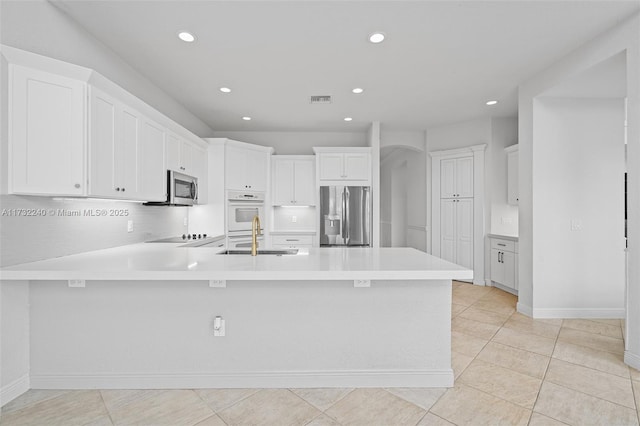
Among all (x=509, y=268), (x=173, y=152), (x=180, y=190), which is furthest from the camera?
(x=509, y=268)

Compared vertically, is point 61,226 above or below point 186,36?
below

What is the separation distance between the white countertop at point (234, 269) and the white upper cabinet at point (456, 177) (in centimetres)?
346

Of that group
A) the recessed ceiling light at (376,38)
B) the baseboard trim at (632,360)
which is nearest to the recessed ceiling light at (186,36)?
the recessed ceiling light at (376,38)

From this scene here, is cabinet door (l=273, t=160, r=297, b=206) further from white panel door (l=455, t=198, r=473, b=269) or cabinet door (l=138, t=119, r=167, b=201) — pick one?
white panel door (l=455, t=198, r=473, b=269)

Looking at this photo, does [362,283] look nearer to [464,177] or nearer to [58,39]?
[58,39]

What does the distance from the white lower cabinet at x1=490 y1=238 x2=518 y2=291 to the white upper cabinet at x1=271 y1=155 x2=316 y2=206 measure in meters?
3.02

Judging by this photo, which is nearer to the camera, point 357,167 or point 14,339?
point 14,339

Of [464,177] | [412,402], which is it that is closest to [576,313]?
[464,177]

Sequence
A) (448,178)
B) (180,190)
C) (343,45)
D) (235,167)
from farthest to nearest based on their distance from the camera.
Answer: (448,178), (235,167), (180,190), (343,45)

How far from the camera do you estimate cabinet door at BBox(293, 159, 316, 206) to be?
514 cm

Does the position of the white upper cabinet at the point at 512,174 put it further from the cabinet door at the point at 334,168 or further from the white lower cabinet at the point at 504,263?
the cabinet door at the point at 334,168

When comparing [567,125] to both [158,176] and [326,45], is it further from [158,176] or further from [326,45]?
[158,176]

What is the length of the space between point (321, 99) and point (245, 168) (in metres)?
1.66

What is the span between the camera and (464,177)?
4.98m
